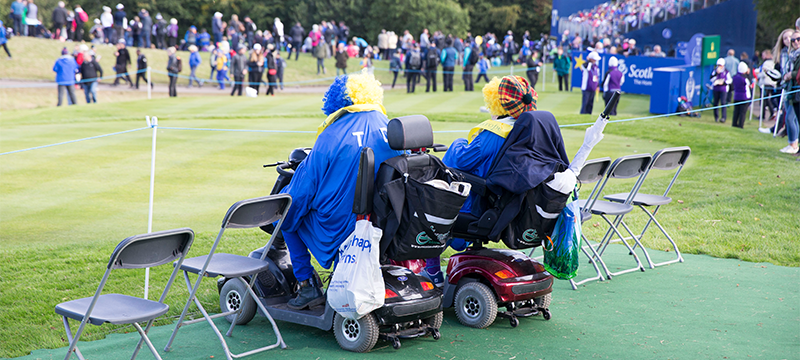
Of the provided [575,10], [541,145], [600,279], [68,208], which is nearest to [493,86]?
[541,145]

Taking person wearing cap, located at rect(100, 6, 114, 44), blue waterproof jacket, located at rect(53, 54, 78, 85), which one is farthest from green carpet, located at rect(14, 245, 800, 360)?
person wearing cap, located at rect(100, 6, 114, 44)

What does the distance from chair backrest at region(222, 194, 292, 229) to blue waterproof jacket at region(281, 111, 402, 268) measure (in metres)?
0.26

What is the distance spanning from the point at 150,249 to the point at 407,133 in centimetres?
153

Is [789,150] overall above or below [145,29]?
below

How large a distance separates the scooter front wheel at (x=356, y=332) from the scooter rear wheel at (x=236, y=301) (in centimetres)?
63

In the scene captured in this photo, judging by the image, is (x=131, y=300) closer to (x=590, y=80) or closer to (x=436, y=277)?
(x=436, y=277)

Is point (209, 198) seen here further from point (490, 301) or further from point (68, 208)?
point (490, 301)

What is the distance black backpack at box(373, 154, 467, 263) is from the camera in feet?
12.8

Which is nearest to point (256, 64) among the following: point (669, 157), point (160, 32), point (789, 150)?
point (160, 32)

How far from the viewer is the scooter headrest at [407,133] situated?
4.00 metres

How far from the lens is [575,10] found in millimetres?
36781

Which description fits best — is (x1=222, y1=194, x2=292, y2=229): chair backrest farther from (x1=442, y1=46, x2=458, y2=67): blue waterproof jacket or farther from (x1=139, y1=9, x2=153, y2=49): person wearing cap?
(x1=139, y1=9, x2=153, y2=49): person wearing cap

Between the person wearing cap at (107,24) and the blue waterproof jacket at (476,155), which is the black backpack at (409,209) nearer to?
the blue waterproof jacket at (476,155)

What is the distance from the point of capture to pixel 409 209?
3965 millimetres
